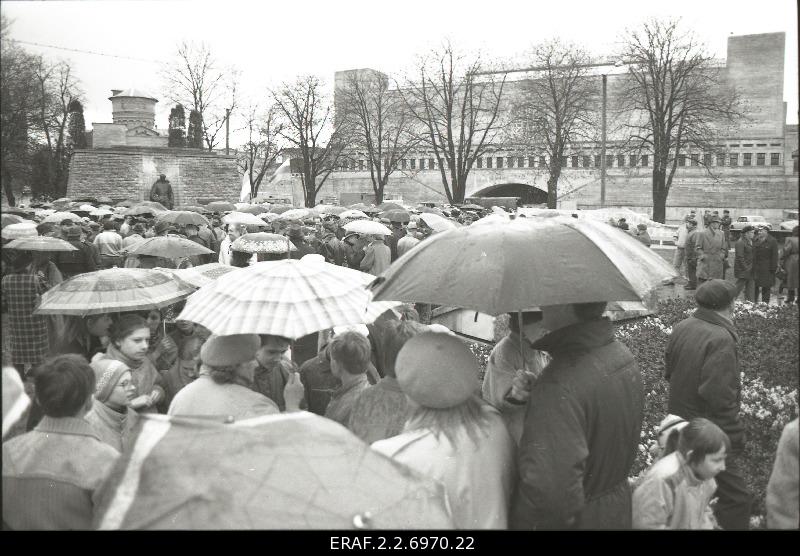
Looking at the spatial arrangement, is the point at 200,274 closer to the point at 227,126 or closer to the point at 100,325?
the point at 100,325

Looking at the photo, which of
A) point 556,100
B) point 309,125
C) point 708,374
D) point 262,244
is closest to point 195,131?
point 309,125

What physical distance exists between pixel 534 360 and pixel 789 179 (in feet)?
192

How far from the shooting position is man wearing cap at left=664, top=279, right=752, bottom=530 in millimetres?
4598

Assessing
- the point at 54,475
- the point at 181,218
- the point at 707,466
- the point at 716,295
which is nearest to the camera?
the point at 54,475

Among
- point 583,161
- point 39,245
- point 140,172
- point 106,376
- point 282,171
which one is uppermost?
point 583,161

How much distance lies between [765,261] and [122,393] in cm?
1401

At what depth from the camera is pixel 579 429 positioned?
9.11ft

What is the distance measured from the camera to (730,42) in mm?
52750

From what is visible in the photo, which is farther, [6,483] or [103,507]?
[6,483]
